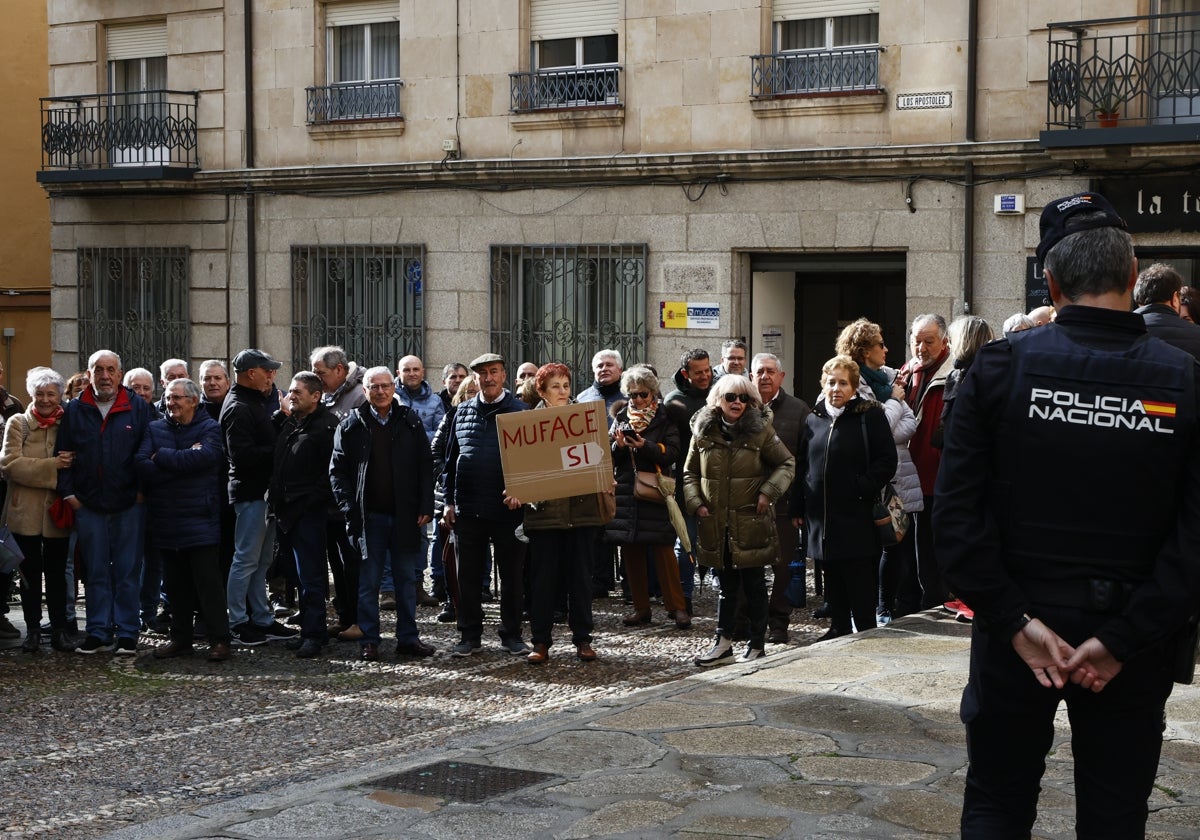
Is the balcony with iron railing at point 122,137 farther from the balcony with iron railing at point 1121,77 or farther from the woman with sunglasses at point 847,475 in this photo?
the woman with sunglasses at point 847,475

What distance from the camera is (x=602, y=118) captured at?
1831cm

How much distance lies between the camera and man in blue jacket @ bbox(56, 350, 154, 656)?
10750mm

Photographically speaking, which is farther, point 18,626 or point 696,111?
point 696,111

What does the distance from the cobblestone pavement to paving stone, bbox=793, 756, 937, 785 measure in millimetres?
1807

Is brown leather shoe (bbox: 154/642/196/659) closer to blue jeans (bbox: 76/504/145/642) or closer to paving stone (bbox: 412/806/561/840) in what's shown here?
blue jeans (bbox: 76/504/145/642)

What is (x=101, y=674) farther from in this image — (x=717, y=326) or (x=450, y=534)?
(x=717, y=326)

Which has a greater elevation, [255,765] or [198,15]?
[198,15]

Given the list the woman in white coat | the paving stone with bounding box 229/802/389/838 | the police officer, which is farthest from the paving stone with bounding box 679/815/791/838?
the woman in white coat

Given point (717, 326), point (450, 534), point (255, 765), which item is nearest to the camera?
point (255, 765)

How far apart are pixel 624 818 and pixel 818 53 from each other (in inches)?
491

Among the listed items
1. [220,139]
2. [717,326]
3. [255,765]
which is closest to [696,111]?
[717,326]

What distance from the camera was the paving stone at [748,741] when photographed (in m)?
6.97

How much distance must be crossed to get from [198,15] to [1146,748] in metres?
19.3

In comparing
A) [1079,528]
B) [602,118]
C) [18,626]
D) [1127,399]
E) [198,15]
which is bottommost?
[18,626]
